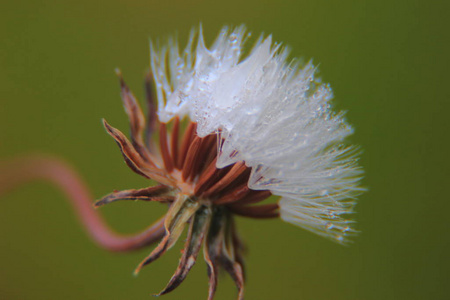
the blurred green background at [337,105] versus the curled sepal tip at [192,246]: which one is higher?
the blurred green background at [337,105]

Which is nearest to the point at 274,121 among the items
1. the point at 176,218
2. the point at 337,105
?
the point at 176,218

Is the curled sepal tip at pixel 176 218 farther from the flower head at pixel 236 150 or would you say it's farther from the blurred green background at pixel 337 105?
Result: the blurred green background at pixel 337 105

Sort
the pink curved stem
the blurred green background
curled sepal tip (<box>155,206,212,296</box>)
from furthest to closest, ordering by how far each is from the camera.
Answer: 1. the blurred green background
2. the pink curved stem
3. curled sepal tip (<box>155,206,212,296</box>)

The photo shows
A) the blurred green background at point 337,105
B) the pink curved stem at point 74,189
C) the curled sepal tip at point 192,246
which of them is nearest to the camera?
the curled sepal tip at point 192,246

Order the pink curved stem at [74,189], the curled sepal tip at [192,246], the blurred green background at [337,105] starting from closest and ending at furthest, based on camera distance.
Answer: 1. the curled sepal tip at [192,246]
2. the pink curved stem at [74,189]
3. the blurred green background at [337,105]

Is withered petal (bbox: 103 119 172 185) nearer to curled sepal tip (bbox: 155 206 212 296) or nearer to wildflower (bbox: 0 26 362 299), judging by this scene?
wildflower (bbox: 0 26 362 299)

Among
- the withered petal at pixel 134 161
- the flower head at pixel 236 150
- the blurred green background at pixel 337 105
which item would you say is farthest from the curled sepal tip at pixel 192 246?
the blurred green background at pixel 337 105

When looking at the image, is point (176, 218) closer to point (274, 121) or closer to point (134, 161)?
point (134, 161)

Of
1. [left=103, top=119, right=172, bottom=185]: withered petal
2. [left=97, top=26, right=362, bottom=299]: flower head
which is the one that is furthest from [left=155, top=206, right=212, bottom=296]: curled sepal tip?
[left=103, top=119, right=172, bottom=185]: withered petal

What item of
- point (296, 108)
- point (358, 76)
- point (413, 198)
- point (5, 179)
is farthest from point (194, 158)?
point (413, 198)

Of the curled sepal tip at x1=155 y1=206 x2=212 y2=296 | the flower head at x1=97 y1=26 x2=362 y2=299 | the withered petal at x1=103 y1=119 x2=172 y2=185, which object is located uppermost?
the flower head at x1=97 y1=26 x2=362 y2=299
